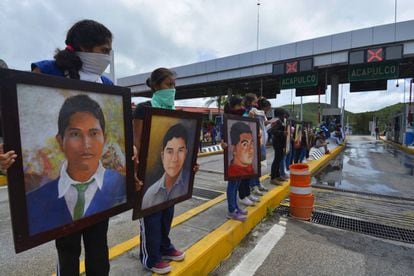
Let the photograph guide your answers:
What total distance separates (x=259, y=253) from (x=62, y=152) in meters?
2.70

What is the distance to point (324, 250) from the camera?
354 centimetres

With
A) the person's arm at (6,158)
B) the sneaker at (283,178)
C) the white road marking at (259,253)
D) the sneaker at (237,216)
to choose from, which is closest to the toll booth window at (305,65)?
the sneaker at (283,178)

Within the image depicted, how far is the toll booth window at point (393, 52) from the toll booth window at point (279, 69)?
18.4ft

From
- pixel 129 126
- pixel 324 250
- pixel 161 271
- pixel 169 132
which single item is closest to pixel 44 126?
pixel 129 126

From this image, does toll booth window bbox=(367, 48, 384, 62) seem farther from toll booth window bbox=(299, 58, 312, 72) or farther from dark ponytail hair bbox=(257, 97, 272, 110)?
dark ponytail hair bbox=(257, 97, 272, 110)

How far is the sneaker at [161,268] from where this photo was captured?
244 centimetres

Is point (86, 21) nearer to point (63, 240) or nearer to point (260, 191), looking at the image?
point (63, 240)

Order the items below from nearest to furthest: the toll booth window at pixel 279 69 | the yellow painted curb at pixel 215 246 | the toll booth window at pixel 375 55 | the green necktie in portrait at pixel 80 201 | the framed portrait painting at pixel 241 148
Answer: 1. the green necktie in portrait at pixel 80 201
2. the yellow painted curb at pixel 215 246
3. the framed portrait painting at pixel 241 148
4. the toll booth window at pixel 375 55
5. the toll booth window at pixel 279 69

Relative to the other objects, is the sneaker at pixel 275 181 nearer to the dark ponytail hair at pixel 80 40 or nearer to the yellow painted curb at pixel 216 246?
the yellow painted curb at pixel 216 246

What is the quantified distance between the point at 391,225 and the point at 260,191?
224 centimetres

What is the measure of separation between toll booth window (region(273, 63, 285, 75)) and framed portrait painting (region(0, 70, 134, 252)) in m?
17.3

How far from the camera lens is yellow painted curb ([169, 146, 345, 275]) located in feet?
8.74

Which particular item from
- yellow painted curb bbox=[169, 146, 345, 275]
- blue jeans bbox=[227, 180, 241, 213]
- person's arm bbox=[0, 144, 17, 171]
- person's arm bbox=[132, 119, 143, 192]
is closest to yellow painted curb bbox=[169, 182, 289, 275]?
yellow painted curb bbox=[169, 146, 345, 275]

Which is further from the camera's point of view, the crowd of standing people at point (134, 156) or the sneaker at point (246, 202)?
Result: the sneaker at point (246, 202)
